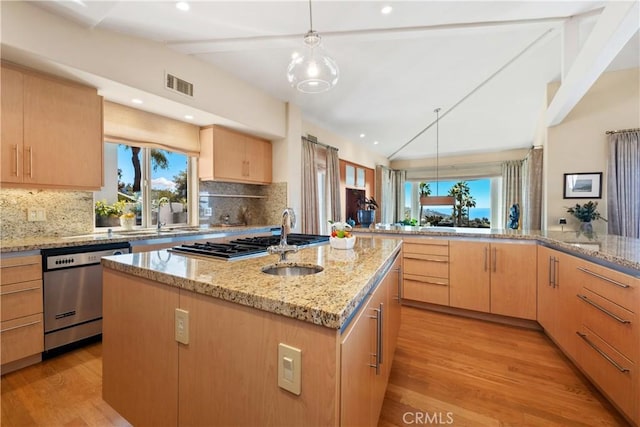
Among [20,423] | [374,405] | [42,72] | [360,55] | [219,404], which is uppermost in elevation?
[360,55]

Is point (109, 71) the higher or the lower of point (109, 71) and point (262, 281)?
the higher

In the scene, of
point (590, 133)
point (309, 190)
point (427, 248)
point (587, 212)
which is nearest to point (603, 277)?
point (427, 248)

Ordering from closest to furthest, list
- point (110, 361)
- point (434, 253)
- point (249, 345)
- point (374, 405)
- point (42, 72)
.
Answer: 1. point (249, 345)
2. point (374, 405)
3. point (110, 361)
4. point (42, 72)
5. point (434, 253)

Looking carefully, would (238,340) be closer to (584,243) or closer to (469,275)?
(584,243)

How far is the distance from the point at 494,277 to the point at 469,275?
0.22 meters

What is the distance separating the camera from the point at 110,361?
141 cm

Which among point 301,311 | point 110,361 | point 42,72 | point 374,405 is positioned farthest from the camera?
point 42,72

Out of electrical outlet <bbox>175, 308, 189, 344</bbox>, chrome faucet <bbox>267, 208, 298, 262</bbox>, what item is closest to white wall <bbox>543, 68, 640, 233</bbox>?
chrome faucet <bbox>267, 208, 298, 262</bbox>

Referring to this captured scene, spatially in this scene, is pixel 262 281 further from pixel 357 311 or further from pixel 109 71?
pixel 109 71

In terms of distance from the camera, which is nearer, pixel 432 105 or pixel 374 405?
pixel 374 405

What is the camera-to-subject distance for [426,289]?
3141mm

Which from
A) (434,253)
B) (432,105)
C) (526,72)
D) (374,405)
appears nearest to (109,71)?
(374,405)

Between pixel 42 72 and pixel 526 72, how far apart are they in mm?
5584

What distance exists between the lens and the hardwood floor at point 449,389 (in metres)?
1.57
